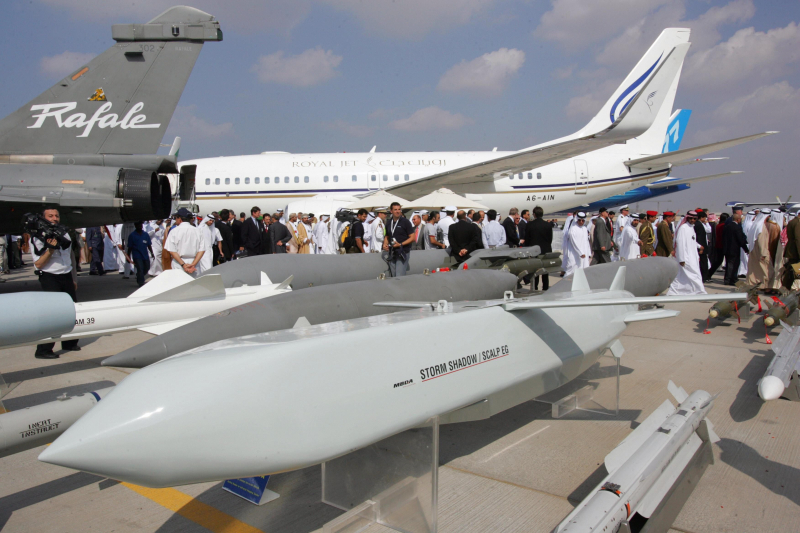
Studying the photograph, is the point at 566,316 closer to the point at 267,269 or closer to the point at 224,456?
the point at 224,456

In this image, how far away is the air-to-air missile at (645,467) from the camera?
2.26 metres

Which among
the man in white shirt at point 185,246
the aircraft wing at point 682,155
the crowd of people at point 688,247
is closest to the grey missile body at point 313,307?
the crowd of people at point 688,247

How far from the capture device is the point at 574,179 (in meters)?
18.5

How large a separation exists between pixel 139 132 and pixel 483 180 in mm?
10007

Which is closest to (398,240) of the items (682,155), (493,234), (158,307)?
(158,307)

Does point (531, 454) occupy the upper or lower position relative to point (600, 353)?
lower

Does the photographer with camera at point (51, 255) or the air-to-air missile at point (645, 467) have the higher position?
the photographer with camera at point (51, 255)

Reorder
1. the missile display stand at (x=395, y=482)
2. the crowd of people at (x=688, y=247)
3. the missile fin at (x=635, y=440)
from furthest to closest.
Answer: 1. the crowd of people at (x=688, y=247)
2. the missile fin at (x=635, y=440)
3. the missile display stand at (x=395, y=482)

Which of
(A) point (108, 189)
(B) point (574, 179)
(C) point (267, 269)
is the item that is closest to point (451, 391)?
(C) point (267, 269)

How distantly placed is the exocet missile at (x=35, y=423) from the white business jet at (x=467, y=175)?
497 inches

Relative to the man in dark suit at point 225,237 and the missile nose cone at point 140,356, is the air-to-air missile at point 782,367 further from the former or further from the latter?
the man in dark suit at point 225,237

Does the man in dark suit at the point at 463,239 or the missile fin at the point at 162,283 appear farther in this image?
the man in dark suit at the point at 463,239

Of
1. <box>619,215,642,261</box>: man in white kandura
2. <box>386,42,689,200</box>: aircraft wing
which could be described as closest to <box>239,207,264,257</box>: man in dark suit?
<box>386,42,689,200</box>: aircraft wing

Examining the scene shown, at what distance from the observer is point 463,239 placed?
8422 millimetres
